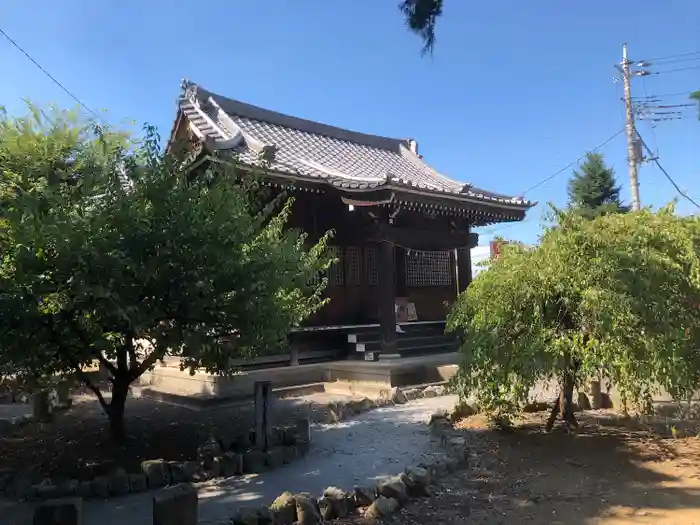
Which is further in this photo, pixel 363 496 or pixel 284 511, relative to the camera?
pixel 363 496

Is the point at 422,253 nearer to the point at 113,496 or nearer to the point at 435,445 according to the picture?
the point at 435,445

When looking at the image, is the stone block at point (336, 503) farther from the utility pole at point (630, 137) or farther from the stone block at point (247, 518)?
the utility pole at point (630, 137)

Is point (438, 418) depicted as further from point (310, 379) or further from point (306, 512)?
point (310, 379)

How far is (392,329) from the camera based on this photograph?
12516 mm

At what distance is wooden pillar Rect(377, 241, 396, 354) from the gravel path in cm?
316

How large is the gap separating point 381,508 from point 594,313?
10.1 ft

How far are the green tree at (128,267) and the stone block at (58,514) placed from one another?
5.11ft

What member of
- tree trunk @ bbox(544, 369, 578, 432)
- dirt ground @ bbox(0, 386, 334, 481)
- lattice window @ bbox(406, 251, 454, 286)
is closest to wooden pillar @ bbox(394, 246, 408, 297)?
lattice window @ bbox(406, 251, 454, 286)

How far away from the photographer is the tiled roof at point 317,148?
12.5m

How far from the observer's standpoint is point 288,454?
22.2ft

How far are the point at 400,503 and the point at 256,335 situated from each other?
231 centimetres

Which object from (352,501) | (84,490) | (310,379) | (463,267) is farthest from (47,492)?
(463,267)

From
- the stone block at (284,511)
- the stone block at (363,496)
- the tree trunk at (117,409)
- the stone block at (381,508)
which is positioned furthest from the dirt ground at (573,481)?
the tree trunk at (117,409)

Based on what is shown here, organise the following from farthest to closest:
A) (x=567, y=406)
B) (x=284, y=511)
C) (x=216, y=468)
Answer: (x=567, y=406), (x=216, y=468), (x=284, y=511)
